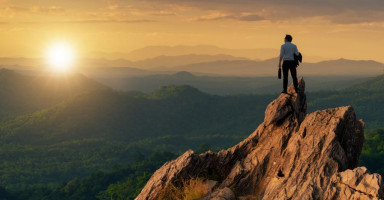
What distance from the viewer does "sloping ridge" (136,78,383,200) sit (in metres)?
17.3

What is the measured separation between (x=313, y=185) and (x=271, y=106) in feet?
20.5

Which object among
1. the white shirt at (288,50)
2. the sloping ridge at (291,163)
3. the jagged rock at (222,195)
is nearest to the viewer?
the sloping ridge at (291,163)

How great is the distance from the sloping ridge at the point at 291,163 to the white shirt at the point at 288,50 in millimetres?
1552

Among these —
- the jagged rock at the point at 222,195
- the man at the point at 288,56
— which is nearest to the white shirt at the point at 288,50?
the man at the point at 288,56

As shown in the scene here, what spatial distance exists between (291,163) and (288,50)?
21.7ft

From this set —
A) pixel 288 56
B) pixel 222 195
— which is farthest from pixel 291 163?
pixel 288 56

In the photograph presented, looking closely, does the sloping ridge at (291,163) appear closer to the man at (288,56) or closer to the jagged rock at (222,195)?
the jagged rock at (222,195)

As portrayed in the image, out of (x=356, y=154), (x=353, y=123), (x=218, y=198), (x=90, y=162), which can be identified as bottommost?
(x=90, y=162)

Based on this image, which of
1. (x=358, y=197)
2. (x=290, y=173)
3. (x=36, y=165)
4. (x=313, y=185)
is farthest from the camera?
(x=36, y=165)

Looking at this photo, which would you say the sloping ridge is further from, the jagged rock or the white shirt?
the white shirt

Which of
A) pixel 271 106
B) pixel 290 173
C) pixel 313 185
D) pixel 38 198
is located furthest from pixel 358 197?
pixel 38 198

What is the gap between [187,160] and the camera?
70.9ft

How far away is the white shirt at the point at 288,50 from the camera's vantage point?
77.5ft

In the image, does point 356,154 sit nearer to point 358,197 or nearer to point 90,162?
point 358,197
